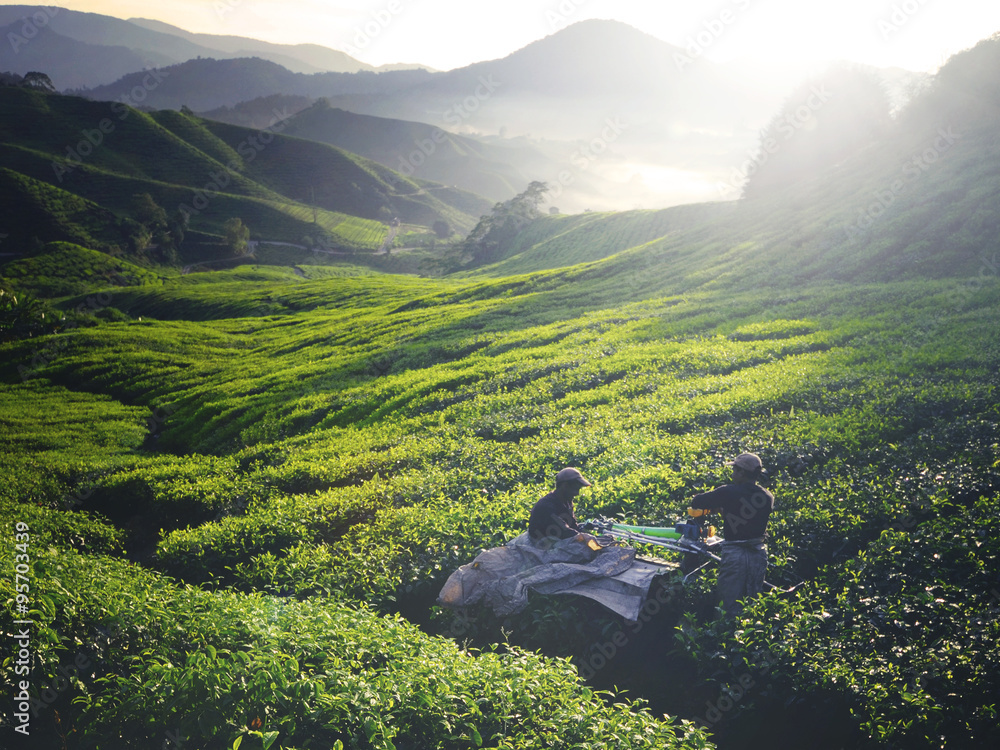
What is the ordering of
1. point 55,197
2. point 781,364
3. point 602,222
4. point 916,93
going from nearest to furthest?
point 781,364 → point 916,93 → point 602,222 → point 55,197

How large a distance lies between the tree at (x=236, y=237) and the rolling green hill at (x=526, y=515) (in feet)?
441

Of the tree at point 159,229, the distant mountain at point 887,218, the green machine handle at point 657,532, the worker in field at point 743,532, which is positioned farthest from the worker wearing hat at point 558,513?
the tree at point 159,229

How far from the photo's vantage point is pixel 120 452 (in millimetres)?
26984

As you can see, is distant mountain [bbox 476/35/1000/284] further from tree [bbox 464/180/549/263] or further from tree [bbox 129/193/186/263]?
tree [bbox 129/193/186/263]

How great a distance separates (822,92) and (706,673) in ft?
365

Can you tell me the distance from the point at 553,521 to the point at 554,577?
111cm

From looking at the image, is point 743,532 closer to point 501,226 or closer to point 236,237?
point 501,226

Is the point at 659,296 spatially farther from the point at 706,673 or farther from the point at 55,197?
the point at 55,197

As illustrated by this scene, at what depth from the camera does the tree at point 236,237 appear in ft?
527

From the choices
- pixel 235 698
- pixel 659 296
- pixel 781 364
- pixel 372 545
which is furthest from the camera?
pixel 659 296

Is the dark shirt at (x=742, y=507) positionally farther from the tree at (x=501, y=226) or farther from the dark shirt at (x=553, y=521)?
the tree at (x=501, y=226)

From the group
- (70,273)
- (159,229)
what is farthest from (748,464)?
(159,229)

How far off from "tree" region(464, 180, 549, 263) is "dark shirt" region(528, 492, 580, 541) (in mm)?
141655

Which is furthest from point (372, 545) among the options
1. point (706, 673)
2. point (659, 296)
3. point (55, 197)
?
point (55, 197)
